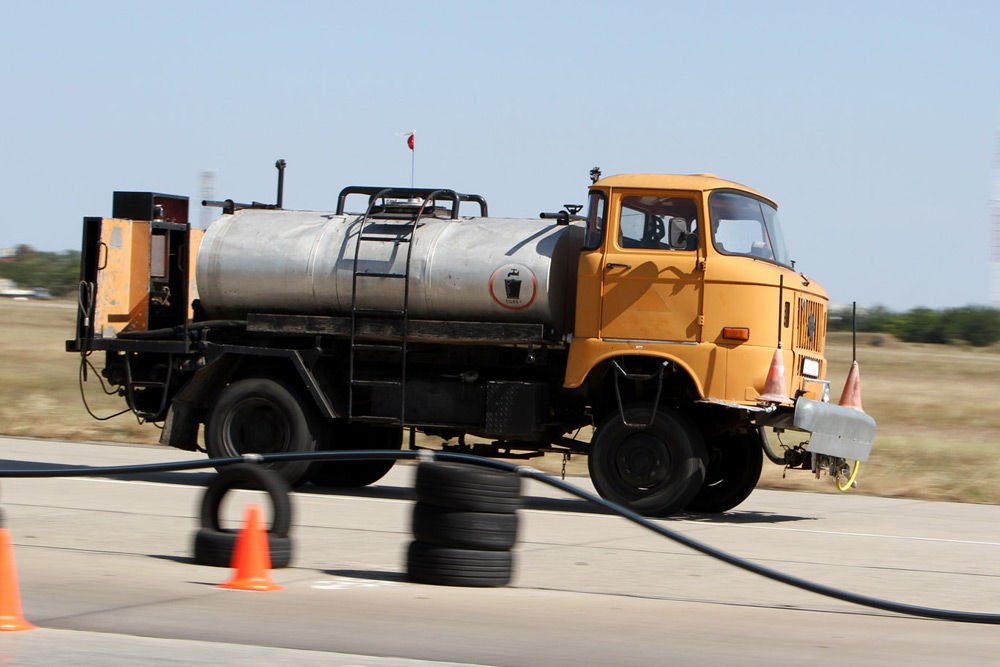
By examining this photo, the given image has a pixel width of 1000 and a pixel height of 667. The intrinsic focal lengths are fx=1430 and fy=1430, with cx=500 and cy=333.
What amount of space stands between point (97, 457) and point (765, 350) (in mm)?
8534

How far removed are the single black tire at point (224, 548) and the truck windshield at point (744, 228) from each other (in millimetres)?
5673

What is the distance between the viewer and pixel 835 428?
13445 mm

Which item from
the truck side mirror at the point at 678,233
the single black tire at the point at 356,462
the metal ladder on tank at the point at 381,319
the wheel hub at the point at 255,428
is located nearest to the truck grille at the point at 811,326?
the truck side mirror at the point at 678,233

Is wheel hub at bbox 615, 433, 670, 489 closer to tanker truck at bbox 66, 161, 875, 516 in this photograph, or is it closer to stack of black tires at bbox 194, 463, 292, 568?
→ tanker truck at bbox 66, 161, 875, 516

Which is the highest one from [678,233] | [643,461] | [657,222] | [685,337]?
[657,222]

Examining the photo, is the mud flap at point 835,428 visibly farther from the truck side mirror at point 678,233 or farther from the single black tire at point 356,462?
the single black tire at point 356,462

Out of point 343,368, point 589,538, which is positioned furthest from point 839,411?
point 343,368

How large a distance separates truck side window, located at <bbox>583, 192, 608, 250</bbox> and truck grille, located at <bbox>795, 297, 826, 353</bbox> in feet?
6.73

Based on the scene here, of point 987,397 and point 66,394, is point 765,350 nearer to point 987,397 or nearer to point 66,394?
point 66,394

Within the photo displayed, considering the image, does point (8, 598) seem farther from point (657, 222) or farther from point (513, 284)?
point (657, 222)

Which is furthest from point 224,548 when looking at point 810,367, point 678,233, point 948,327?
point 948,327

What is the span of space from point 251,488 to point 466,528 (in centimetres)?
155

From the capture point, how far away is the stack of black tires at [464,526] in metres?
8.96

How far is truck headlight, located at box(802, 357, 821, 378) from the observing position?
1390cm
